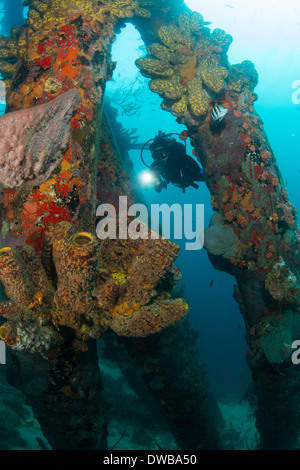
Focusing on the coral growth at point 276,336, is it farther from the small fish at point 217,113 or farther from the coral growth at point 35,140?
the coral growth at point 35,140

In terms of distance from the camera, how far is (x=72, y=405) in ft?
8.89

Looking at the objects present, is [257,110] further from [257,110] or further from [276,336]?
[276,336]

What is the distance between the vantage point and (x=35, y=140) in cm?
197

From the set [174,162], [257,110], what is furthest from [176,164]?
[257,110]

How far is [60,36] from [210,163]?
2.73 meters

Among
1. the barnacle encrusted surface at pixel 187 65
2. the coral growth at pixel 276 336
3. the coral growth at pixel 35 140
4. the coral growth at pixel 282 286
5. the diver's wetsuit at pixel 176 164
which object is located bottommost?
the coral growth at pixel 276 336

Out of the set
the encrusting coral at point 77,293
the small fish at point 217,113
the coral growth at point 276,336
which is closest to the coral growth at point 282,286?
the coral growth at point 276,336

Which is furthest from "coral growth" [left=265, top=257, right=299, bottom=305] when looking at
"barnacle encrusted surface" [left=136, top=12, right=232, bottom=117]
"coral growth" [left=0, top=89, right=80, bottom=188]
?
"coral growth" [left=0, top=89, right=80, bottom=188]

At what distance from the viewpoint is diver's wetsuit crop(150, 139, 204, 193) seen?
16.3 ft

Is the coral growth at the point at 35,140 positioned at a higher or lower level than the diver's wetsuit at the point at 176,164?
lower

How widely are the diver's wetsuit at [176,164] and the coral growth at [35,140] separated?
286cm

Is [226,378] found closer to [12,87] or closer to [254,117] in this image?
[254,117]

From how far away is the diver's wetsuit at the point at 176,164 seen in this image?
4973 mm
